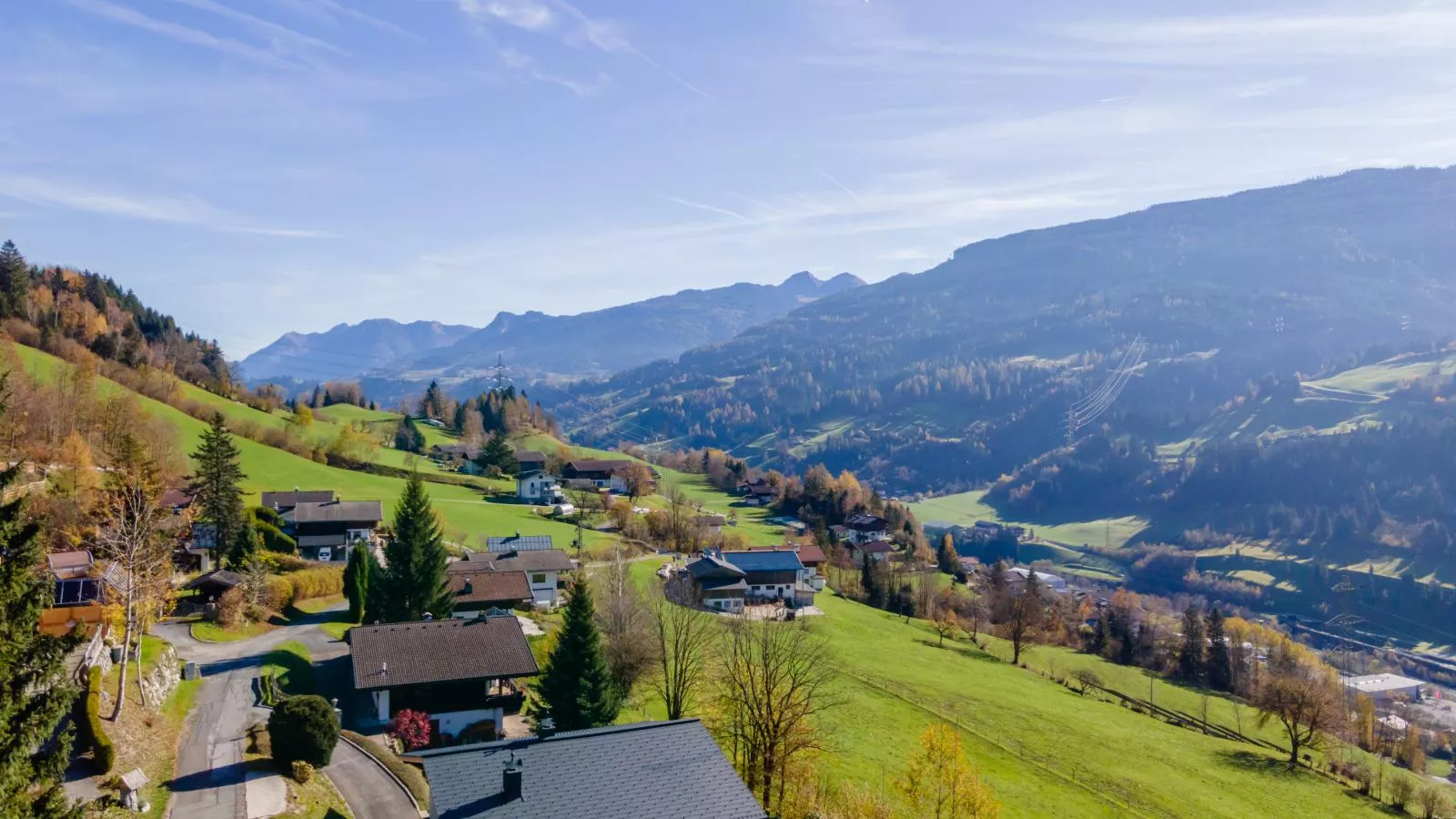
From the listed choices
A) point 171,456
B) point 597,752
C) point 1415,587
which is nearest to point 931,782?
point 597,752

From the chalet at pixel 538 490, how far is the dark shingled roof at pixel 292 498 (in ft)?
109

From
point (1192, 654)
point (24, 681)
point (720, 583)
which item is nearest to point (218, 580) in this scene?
point (24, 681)

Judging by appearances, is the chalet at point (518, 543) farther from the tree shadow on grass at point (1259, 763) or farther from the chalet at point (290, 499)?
the tree shadow on grass at point (1259, 763)

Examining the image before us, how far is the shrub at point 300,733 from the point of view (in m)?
30.5

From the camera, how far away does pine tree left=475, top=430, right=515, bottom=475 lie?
129750 mm

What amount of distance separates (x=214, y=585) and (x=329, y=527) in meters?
23.8

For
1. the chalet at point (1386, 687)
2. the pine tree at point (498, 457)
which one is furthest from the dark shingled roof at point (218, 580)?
the chalet at point (1386, 687)

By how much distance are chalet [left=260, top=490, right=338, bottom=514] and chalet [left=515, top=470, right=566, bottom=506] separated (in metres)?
33.0

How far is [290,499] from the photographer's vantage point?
83.8 m

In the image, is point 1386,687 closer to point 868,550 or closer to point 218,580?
point 868,550

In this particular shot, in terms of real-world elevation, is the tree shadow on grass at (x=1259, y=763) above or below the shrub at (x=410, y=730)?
below

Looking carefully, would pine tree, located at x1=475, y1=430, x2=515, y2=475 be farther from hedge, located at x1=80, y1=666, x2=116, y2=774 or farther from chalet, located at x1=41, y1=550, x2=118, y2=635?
hedge, located at x1=80, y1=666, x2=116, y2=774

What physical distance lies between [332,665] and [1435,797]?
70183 millimetres

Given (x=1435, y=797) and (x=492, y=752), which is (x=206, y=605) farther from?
(x=1435, y=797)
